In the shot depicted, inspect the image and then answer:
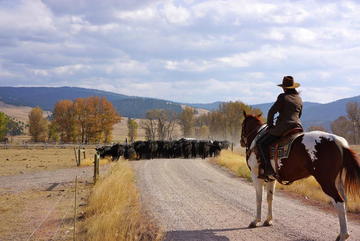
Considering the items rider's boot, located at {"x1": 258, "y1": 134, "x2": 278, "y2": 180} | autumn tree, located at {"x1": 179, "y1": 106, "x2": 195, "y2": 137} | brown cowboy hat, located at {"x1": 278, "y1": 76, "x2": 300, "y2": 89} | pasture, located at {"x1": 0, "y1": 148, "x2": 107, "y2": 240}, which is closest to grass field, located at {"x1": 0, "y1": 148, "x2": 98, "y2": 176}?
pasture, located at {"x1": 0, "y1": 148, "x2": 107, "y2": 240}

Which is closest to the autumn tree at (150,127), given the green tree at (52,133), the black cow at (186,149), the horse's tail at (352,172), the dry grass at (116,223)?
the green tree at (52,133)

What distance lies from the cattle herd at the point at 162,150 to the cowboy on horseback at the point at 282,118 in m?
29.6

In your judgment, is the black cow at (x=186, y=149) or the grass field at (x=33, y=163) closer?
the grass field at (x=33, y=163)

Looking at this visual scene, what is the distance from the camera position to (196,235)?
7934 millimetres

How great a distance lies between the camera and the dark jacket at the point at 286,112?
7922mm

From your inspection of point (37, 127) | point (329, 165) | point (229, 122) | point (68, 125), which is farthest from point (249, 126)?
point (37, 127)

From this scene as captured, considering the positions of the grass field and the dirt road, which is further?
the grass field

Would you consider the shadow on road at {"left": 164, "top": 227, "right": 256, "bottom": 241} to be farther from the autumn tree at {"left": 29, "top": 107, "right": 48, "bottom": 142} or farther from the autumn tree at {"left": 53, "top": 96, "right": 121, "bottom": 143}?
the autumn tree at {"left": 29, "top": 107, "right": 48, "bottom": 142}

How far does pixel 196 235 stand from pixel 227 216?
208cm

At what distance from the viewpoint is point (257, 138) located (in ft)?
28.6

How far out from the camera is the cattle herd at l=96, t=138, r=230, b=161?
37344 mm

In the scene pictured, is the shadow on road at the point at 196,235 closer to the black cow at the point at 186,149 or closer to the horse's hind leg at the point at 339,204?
the horse's hind leg at the point at 339,204

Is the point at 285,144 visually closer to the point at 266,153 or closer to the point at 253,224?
the point at 266,153

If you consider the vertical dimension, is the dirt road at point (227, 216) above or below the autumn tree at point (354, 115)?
below
